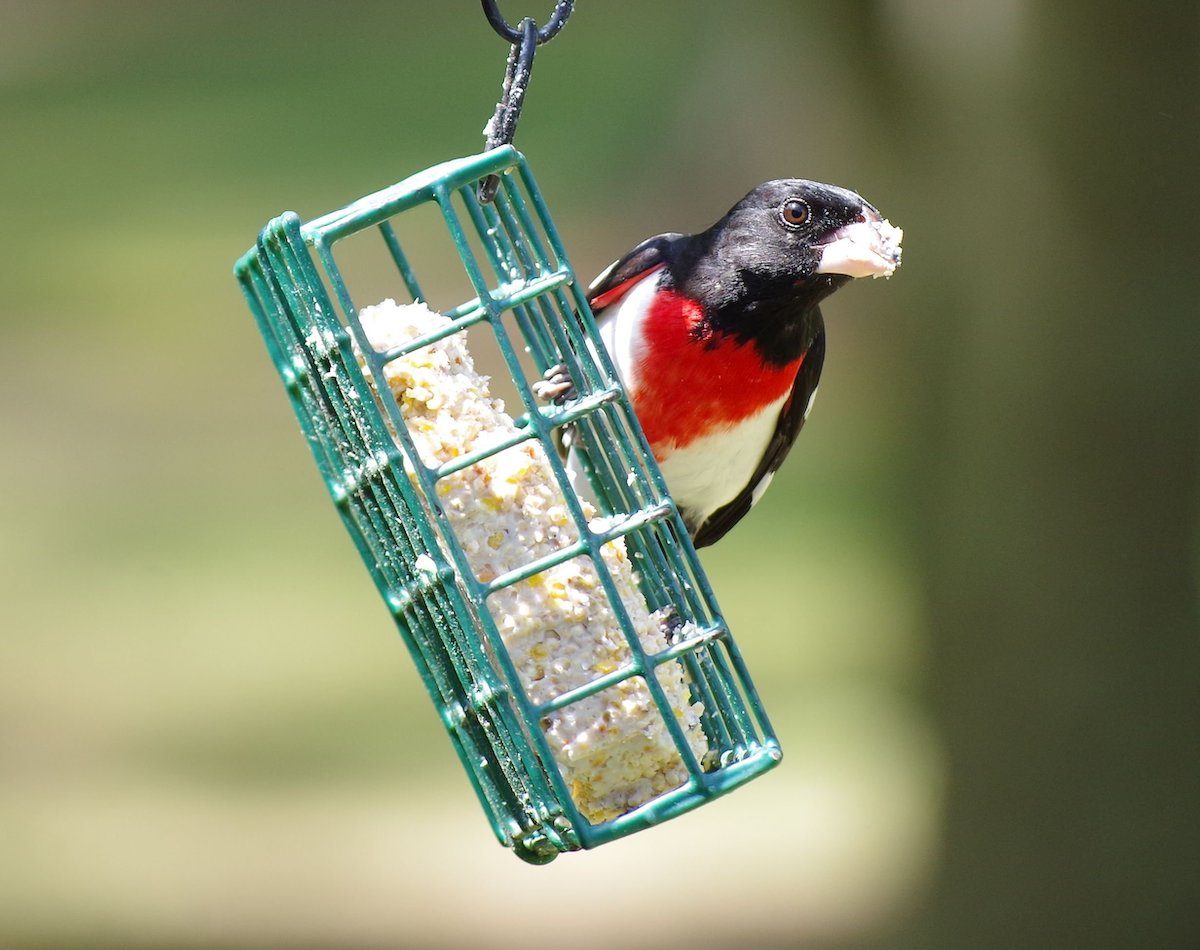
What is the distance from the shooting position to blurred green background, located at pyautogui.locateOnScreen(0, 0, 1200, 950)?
5.09m

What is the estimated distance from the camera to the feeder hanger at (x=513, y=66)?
248 centimetres

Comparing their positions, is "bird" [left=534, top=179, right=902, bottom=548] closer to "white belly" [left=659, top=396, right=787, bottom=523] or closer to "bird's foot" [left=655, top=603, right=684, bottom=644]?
"white belly" [left=659, top=396, right=787, bottom=523]

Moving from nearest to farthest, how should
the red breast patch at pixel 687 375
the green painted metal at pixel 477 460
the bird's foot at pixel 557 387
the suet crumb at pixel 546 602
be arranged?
the green painted metal at pixel 477 460 → the suet crumb at pixel 546 602 → the bird's foot at pixel 557 387 → the red breast patch at pixel 687 375

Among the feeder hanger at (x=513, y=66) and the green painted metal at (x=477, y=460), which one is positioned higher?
the feeder hanger at (x=513, y=66)

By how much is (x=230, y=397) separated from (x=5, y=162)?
4370 millimetres

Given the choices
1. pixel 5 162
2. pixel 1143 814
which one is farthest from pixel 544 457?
pixel 5 162


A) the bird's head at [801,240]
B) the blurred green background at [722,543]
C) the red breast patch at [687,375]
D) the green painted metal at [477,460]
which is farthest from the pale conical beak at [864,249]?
the blurred green background at [722,543]

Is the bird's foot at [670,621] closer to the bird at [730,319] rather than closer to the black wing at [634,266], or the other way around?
the bird at [730,319]

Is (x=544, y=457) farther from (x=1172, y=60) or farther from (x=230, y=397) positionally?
(x=230, y=397)

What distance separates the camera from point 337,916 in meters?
7.70

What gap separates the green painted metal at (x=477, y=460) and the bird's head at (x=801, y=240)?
0.64 meters

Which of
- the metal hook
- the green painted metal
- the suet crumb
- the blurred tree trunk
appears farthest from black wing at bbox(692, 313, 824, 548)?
the blurred tree trunk

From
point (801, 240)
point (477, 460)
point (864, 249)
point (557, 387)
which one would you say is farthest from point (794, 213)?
point (477, 460)

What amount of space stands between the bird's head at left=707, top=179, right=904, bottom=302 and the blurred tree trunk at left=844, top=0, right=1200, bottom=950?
1.87 metres
